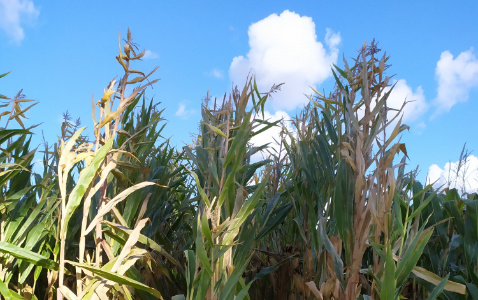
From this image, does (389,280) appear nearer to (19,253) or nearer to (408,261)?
(408,261)

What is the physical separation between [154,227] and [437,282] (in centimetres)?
85

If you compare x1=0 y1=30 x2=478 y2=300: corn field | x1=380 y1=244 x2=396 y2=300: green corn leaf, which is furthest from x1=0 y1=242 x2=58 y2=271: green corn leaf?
x1=380 y1=244 x2=396 y2=300: green corn leaf

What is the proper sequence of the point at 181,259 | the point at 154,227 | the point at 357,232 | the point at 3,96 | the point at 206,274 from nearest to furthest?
the point at 206,274 < the point at 357,232 < the point at 3,96 < the point at 154,227 < the point at 181,259

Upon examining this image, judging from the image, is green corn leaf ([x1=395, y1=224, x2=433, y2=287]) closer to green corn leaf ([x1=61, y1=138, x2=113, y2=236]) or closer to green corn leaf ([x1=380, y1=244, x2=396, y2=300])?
green corn leaf ([x1=380, y1=244, x2=396, y2=300])

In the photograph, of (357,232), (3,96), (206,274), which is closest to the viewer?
(206,274)

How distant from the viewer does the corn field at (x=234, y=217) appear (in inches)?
40.5

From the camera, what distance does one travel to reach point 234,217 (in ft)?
3.50

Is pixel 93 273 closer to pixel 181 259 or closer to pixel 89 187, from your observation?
pixel 89 187

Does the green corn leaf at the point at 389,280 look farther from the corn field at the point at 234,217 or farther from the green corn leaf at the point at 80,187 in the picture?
the green corn leaf at the point at 80,187

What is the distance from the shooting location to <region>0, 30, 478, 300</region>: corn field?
1.03 metres

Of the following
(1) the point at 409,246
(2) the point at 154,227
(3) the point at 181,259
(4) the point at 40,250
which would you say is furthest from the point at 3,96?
(1) the point at 409,246

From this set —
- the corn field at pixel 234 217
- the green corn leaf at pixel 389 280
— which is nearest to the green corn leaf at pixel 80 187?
the corn field at pixel 234 217

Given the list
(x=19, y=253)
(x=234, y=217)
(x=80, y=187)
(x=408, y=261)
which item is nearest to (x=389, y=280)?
(x=408, y=261)

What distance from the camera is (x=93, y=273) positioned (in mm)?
1038
